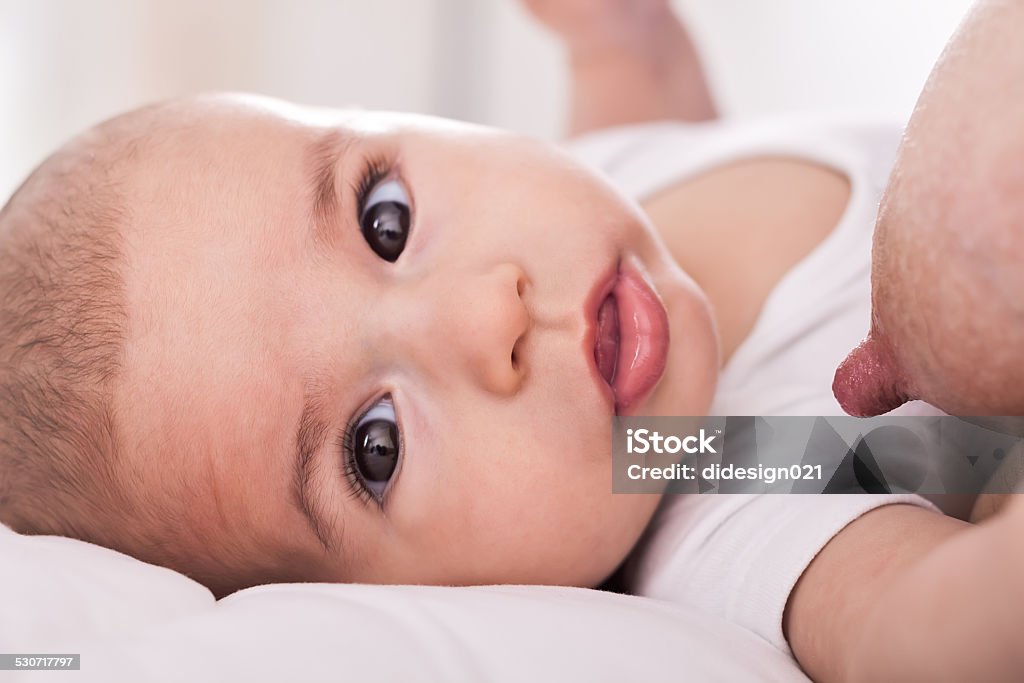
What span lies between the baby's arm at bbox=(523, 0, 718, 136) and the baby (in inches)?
29.4

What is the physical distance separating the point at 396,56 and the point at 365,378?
1.30 m

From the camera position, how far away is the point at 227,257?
718mm

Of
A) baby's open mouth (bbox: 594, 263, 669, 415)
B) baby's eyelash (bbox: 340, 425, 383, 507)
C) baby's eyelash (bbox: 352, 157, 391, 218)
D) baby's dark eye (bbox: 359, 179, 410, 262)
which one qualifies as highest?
baby's eyelash (bbox: 352, 157, 391, 218)

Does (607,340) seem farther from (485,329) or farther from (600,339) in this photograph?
(485,329)

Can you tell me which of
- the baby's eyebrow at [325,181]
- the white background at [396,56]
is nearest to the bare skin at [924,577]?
the baby's eyebrow at [325,181]

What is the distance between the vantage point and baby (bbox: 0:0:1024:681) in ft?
2.29

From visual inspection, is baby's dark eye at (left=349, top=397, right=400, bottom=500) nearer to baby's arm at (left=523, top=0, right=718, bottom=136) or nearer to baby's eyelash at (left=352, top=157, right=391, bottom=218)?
baby's eyelash at (left=352, top=157, right=391, bottom=218)

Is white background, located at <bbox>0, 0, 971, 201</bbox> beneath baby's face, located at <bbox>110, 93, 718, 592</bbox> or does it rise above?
above

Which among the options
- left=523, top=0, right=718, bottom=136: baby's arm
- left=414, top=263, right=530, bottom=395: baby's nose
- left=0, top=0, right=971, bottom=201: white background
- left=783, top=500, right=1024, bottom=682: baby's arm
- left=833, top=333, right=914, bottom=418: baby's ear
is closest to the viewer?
left=783, top=500, right=1024, bottom=682: baby's arm

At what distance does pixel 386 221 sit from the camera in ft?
2.54

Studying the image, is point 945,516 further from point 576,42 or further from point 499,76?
point 499,76

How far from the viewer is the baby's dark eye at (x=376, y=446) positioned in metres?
0.73

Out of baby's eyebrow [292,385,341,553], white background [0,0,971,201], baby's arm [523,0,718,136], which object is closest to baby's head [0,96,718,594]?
baby's eyebrow [292,385,341,553]

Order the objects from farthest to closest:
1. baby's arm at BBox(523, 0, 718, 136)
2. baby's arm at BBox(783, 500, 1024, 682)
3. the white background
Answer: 1. baby's arm at BBox(523, 0, 718, 136)
2. the white background
3. baby's arm at BBox(783, 500, 1024, 682)
